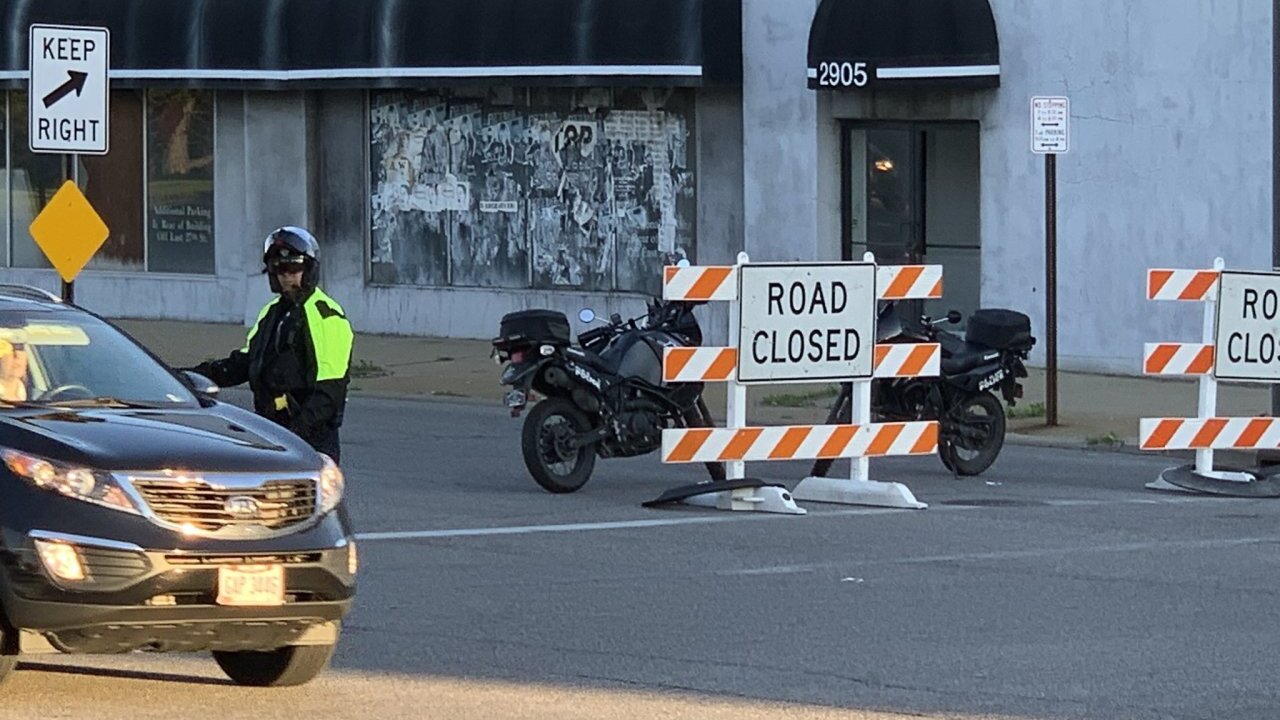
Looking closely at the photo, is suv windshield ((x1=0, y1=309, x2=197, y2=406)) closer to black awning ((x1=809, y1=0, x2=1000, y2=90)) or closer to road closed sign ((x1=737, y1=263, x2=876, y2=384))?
road closed sign ((x1=737, y1=263, x2=876, y2=384))

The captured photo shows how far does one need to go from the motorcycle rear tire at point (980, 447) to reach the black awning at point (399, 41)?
9.52m

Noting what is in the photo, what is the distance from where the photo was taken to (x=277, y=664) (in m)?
9.53

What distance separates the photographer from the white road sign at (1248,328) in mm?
17281

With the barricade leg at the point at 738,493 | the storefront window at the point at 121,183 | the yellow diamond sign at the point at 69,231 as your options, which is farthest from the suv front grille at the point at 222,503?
the storefront window at the point at 121,183

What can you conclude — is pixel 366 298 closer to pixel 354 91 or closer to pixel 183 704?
pixel 354 91

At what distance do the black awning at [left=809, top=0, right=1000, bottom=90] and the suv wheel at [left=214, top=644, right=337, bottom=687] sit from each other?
52.5ft

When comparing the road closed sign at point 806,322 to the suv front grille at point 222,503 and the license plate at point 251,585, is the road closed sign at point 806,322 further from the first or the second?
the license plate at point 251,585

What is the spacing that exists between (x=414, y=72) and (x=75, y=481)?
64.2 feet

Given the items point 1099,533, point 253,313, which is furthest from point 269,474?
point 253,313

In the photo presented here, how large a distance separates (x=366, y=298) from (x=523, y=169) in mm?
2650

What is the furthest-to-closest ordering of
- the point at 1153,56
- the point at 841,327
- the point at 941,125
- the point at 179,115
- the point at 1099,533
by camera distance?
the point at 179,115 → the point at 941,125 → the point at 1153,56 → the point at 841,327 → the point at 1099,533

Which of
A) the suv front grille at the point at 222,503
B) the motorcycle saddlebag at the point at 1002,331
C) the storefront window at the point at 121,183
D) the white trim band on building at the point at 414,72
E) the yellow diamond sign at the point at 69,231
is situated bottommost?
the suv front grille at the point at 222,503

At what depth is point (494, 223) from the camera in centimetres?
2862

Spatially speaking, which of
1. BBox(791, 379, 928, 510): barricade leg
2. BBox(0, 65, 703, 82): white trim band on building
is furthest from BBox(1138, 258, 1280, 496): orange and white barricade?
BBox(0, 65, 703, 82): white trim band on building
